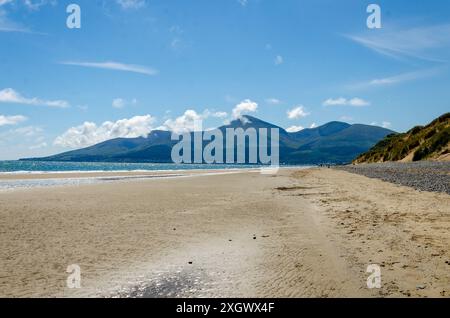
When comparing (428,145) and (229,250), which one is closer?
(229,250)

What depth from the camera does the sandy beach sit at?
6898mm

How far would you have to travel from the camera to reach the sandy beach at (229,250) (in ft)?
22.6

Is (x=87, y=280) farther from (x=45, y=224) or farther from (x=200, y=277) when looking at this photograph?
(x=45, y=224)

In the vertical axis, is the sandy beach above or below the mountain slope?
below

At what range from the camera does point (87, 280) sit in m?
7.36

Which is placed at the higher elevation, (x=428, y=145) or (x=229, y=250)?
(x=428, y=145)

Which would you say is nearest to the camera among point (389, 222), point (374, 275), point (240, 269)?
point (374, 275)

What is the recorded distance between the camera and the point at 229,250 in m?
9.89

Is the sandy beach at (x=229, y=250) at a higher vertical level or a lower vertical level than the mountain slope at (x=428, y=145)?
lower

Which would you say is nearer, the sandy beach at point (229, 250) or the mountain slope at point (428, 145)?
the sandy beach at point (229, 250)

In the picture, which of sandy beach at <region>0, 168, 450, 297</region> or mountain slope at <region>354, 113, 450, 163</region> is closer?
sandy beach at <region>0, 168, 450, 297</region>
